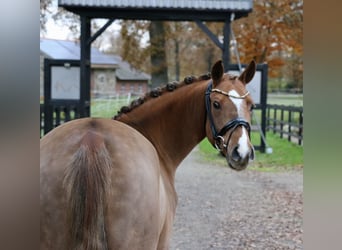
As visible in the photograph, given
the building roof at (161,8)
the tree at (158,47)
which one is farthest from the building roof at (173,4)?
the tree at (158,47)

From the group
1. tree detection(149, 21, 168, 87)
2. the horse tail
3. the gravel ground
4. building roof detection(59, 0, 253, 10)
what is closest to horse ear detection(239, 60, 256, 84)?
the horse tail

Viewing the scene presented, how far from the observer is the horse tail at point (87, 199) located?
4.56 ft

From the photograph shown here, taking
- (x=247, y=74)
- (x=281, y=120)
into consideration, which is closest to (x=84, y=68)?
(x=247, y=74)

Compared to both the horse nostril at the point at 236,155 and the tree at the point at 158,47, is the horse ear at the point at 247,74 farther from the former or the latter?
the tree at the point at 158,47

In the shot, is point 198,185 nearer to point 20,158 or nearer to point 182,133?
point 182,133

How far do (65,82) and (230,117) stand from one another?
6895mm

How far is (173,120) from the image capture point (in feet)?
8.11

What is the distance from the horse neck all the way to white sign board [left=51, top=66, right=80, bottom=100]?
20.5 ft

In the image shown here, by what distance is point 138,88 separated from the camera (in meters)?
34.4

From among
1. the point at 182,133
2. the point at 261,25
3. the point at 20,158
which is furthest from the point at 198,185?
the point at 261,25

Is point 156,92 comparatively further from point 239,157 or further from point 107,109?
point 107,109

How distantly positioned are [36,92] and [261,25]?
1375 centimetres

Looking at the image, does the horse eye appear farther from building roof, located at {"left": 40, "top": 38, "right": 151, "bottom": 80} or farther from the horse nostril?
building roof, located at {"left": 40, "top": 38, "right": 151, "bottom": 80}

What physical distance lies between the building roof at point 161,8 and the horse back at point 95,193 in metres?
6.69
